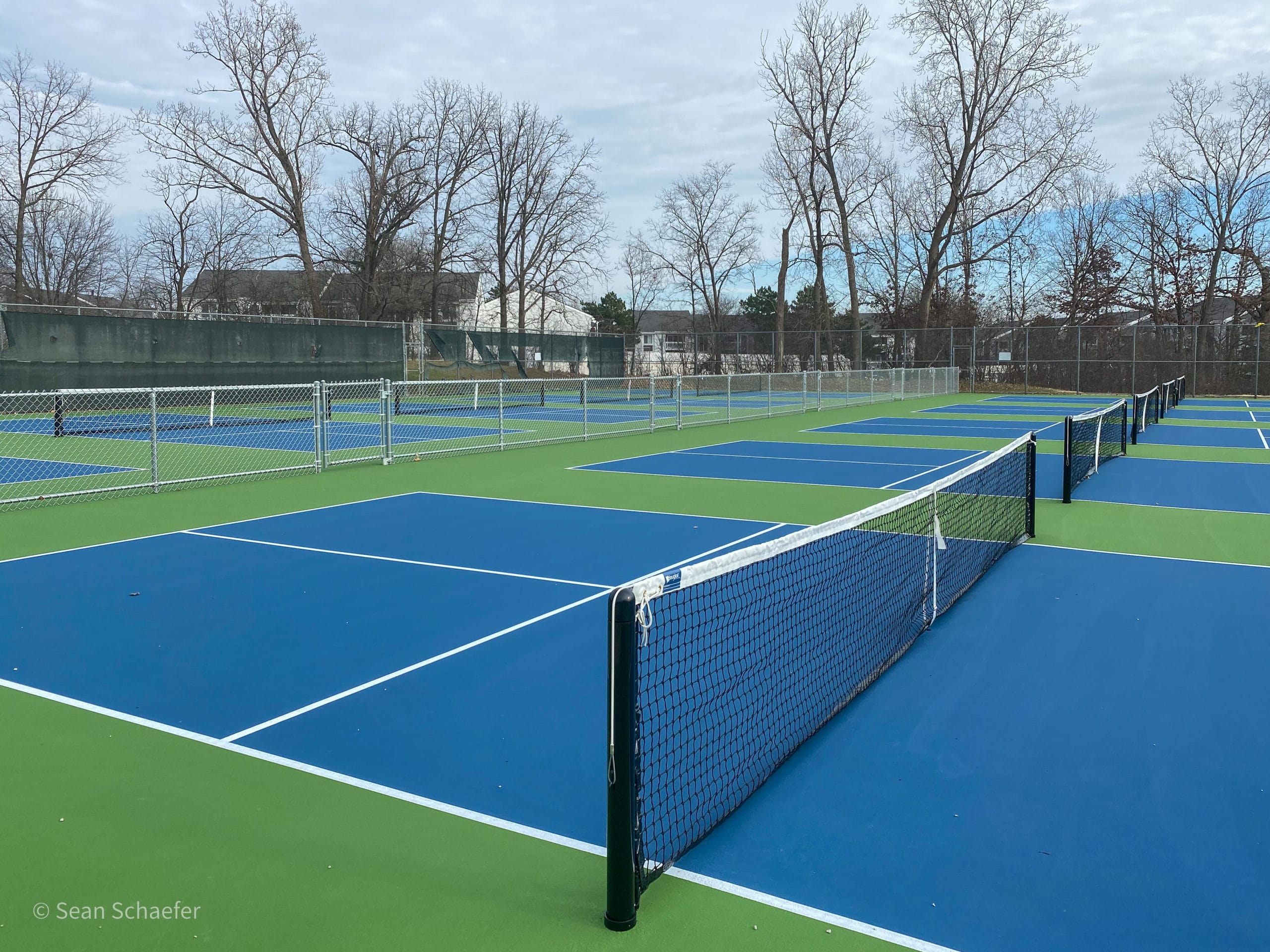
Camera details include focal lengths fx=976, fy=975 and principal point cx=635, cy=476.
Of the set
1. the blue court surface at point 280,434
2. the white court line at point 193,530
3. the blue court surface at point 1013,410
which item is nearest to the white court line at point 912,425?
the blue court surface at point 1013,410

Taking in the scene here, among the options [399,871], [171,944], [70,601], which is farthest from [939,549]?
[70,601]

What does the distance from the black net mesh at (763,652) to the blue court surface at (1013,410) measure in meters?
23.0

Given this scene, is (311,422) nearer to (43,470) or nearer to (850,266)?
(43,470)

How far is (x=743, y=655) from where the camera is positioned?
595 centimetres

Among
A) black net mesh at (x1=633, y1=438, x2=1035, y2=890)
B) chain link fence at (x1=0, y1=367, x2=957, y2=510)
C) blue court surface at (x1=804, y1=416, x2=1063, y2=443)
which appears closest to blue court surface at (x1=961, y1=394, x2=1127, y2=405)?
chain link fence at (x1=0, y1=367, x2=957, y2=510)

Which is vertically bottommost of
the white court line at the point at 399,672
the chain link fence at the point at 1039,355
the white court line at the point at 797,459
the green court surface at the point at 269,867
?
the green court surface at the point at 269,867

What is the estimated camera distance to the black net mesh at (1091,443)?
1338 centimetres

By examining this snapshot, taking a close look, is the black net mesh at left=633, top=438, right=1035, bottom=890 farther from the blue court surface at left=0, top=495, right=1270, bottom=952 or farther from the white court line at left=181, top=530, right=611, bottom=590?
the white court line at left=181, top=530, right=611, bottom=590

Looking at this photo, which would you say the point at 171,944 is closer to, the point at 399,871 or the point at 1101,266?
the point at 399,871

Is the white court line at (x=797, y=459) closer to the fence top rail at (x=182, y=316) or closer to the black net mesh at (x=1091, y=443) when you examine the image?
the black net mesh at (x=1091, y=443)

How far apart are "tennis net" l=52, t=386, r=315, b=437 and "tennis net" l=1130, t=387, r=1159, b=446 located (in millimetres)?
18467

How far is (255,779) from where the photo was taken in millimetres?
4586

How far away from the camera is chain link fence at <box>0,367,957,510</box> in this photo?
15258mm

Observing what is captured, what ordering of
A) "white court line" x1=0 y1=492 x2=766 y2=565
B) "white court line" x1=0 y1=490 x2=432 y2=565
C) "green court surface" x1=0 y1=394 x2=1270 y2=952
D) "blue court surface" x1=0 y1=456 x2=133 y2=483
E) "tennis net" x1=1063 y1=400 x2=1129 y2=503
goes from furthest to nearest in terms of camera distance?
"blue court surface" x1=0 y1=456 x2=133 y2=483
"tennis net" x1=1063 y1=400 x2=1129 y2=503
"white court line" x1=0 y1=492 x2=766 y2=565
"white court line" x1=0 y1=490 x2=432 y2=565
"green court surface" x1=0 y1=394 x2=1270 y2=952
